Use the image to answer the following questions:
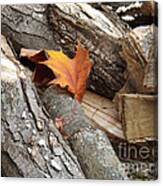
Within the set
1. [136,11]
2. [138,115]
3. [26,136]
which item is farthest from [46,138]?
[136,11]

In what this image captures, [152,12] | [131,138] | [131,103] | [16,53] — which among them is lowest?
[131,138]

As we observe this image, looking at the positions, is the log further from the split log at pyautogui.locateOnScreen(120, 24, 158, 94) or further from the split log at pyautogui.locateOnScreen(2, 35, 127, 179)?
the split log at pyautogui.locateOnScreen(120, 24, 158, 94)

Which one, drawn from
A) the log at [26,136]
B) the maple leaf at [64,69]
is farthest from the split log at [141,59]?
the log at [26,136]

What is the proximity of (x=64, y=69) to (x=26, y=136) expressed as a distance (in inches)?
10.9

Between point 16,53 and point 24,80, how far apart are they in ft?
0.34

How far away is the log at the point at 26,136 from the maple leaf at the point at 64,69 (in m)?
0.06

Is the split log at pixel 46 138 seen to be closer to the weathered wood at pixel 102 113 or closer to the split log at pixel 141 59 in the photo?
the weathered wood at pixel 102 113

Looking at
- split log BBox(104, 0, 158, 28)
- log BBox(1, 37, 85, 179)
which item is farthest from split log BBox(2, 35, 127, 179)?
split log BBox(104, 0, 158, 28)

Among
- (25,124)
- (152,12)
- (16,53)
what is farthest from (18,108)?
(152,12)

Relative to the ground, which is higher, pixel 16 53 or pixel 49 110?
pixel 16 53

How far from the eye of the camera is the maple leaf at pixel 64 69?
2020mm

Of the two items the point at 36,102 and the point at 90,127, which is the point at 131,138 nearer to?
the point at 90,127

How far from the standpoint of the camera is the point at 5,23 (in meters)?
2.08

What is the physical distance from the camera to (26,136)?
2.05 meters
